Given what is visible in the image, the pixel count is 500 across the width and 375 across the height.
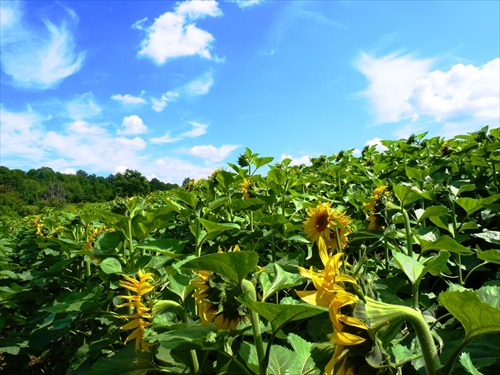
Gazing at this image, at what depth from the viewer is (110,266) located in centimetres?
200

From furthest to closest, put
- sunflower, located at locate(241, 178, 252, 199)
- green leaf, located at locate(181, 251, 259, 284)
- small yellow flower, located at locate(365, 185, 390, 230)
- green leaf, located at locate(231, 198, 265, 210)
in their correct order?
sunflower, located at locate(241, 178, 252, 199) < green leaf, located at locate(231, 198, 265, 210) < small yellow flower, located at locate(365, 185, 390, 230) < green leaf, located at locate(181, 251, 259, 284)

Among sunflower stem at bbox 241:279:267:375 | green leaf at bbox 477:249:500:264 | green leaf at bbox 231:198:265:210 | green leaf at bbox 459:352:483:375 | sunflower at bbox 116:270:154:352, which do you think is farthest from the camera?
green leaf at bbox 231:198:265:210

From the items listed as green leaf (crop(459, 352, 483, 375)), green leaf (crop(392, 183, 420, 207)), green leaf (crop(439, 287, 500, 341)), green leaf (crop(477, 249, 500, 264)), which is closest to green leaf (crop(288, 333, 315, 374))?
green leaf (crop(459, 352, 483, 375))

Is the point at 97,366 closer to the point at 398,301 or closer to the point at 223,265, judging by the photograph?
the point at 223,265

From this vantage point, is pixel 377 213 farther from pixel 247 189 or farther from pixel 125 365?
pixel 125 365

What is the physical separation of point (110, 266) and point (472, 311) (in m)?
1.72

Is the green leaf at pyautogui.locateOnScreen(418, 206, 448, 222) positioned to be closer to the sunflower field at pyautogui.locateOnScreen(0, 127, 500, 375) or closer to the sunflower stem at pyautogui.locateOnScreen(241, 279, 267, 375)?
the sunflower field at pyautogui.locateOnScreen(0, 127, 500, 375)

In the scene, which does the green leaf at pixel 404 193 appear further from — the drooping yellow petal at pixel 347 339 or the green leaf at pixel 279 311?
the drooping yellow petal at pixel 347 339

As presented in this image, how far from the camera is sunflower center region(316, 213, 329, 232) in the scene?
2.01 meters

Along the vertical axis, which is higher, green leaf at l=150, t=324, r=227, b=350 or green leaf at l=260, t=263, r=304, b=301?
green leaf at l=260, t=263, r=304, b=301

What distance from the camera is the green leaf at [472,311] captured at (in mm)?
714

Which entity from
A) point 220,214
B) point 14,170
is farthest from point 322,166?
point 14,170

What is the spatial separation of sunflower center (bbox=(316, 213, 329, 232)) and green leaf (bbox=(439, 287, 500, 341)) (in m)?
1.23

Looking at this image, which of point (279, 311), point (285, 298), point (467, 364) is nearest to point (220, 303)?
point (279, 311)
